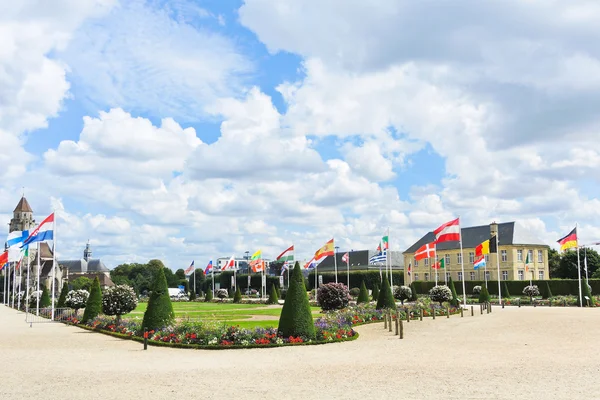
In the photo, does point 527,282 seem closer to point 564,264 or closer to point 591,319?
point 564,264

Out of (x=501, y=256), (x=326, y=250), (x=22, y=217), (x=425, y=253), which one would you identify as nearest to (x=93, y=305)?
(x=326, y=250)

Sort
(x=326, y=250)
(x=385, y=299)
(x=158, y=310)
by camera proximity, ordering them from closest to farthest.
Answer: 1. (x=158, y=310)
2. (x=385, y=299)
3. (x=326, y=250)

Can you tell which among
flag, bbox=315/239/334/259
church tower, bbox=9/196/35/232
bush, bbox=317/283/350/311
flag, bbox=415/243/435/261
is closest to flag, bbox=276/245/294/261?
flag, bbox=315/239/334/259

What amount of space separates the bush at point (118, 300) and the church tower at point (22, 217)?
124m

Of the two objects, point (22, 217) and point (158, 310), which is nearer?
point (158, 310)

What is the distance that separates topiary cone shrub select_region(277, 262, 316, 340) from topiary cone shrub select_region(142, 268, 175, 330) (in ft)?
18.0

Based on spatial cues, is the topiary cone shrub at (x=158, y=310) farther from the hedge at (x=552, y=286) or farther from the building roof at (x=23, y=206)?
the building roof at (x=23, y=206)

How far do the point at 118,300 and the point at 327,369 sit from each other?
1712 cm

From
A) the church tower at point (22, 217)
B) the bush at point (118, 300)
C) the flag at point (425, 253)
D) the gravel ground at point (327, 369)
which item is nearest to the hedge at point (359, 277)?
the flag at point (425, 253)

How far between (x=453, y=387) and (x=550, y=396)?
2047mm

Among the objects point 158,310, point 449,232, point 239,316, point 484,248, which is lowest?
point 239,316

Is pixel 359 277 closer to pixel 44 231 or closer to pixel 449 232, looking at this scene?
pixel 449 232

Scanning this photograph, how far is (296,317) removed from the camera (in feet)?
73.6

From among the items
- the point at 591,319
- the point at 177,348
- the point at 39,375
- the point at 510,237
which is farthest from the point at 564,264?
the point at 39,375
